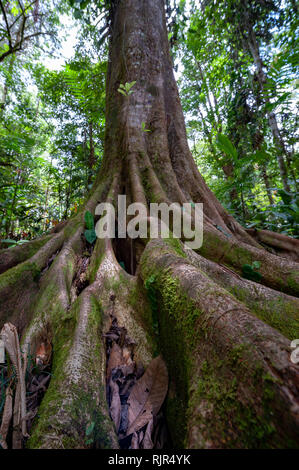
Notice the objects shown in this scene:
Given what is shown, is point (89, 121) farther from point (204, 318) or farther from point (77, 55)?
point (204, 318)

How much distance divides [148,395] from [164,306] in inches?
20.2

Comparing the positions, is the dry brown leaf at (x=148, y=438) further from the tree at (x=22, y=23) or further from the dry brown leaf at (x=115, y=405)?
the tree at (x=22, y=23)

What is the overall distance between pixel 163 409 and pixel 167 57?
17.5 ft

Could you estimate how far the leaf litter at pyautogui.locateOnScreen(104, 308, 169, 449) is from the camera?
1.17 meters

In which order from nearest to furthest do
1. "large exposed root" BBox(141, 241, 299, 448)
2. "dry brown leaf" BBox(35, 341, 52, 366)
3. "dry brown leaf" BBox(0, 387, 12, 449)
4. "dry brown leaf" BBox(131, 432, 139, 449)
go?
1. "large exposed root" BBox(141, 241, 299, 448)
2. "dry brown leaf" BBox(0, 387, 12, 449)
3. "dry brown leaf" BBox(131, 432, 139, 449)
4. "dry brown leaf" BBox(35, 341, 52, 366)

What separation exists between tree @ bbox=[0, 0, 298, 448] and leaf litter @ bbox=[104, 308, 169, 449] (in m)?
0.08

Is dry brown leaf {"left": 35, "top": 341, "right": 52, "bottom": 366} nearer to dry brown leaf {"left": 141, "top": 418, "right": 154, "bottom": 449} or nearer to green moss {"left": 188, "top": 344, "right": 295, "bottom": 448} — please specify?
dry brown leaf {"left": 141, "top": 418, "right": 154, "bottom": 449}

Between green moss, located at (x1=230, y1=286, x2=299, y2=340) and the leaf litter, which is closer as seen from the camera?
the leaf litter

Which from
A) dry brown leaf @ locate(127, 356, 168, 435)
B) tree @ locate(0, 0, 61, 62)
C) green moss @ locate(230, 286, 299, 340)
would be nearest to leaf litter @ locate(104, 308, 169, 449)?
dry brown leaf @ locate(127, 356, 168, 435)

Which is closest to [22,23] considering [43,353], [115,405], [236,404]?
[43,353]

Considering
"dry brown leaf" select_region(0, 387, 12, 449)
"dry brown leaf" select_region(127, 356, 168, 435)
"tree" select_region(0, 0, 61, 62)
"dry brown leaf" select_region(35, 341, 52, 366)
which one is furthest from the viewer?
"tree" select_region(0, 0, 61, 62)

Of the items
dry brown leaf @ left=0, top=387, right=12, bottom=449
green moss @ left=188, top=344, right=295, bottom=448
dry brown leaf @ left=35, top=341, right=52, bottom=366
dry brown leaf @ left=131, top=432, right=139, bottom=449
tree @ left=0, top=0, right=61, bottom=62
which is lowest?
dry brown leaf @ left=131, top=432, right=139, bottom=449

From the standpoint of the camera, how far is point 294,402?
0.65m

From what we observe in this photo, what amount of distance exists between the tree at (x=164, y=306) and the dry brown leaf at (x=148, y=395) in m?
0.07
